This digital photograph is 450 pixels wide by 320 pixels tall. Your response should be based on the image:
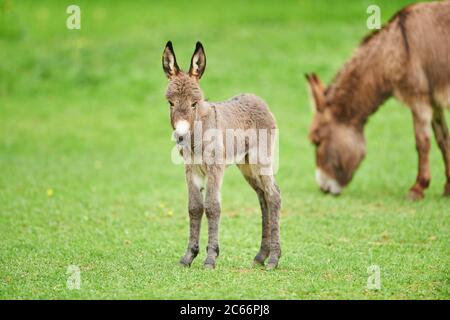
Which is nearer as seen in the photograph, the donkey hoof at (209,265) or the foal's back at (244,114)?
the donkey hoof at (209,265)

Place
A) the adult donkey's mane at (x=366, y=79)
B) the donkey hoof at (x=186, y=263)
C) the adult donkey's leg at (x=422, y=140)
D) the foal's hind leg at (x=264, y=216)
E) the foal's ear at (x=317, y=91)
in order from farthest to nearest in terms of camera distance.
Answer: the foal's ear at (x=317, y=91) < the adult donkey's mane at (x=366, y=79) < the adult donkey's leg at (x=422, y=140) < the foal's hind leg at (x=264, y=216) < the donkey hoof at (x=186, y=263)

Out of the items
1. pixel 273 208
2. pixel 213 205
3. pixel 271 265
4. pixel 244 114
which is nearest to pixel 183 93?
pixel 244 114

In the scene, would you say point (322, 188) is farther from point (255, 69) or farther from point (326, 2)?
point (326, 2)

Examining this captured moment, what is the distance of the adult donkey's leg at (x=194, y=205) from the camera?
25.4 feet

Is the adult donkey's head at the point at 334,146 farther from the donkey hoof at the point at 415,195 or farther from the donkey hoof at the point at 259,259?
the donkey hoof at the point at 259,259

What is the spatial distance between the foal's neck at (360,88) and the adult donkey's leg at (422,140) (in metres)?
0.69

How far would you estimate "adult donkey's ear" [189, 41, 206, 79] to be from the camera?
7488 mm

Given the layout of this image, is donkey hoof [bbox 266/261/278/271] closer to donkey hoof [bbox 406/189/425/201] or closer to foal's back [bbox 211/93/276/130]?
foal's back [bbox 211/93/276/130]

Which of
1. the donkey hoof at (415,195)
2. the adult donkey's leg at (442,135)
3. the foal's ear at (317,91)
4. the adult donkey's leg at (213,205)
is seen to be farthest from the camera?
the foal's ear at (317,91)

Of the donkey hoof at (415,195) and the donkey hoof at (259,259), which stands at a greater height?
the donkey hoof at (415,195)

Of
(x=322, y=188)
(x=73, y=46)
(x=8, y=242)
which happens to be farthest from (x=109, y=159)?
(x=73, y=46)

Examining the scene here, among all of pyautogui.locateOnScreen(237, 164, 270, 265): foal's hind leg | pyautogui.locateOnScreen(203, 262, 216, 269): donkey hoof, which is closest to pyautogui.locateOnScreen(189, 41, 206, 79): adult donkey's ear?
pyautogui.locateOnScreen(237, 164, 270, 265): foal's hind leg

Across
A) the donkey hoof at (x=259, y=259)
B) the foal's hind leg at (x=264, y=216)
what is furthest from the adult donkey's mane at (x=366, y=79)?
the donkey hoof at (x=259, y=259)

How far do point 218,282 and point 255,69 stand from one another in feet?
50.3
